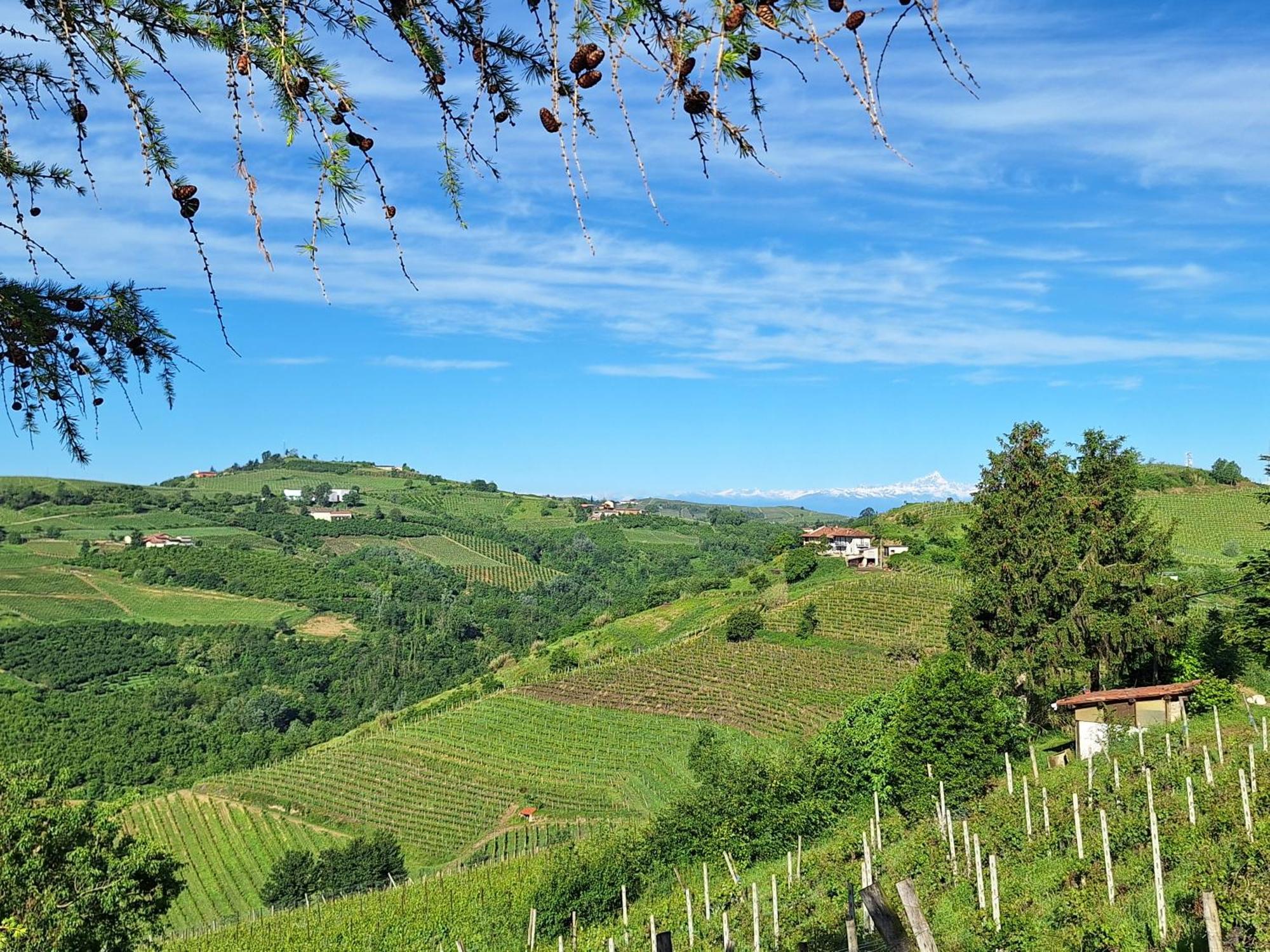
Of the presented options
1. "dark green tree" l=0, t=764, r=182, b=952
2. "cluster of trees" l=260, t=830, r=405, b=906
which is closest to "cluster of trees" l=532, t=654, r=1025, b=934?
"dark green tree" l=0, t=764, r=182, b=952

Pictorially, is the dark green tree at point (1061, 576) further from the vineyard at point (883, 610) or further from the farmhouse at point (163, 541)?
the farmhouse at point (163, 541)

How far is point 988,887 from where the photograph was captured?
12.9 meters

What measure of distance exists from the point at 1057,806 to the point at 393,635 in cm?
10520

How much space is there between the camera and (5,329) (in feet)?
11.1

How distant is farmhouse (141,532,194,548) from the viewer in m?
127

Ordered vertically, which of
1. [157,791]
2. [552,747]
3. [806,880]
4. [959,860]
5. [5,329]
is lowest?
[157,791]

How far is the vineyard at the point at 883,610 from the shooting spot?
153ft

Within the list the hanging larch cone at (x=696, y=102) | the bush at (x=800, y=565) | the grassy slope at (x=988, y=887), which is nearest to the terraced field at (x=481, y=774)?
the grassy slope at (x=988, y=887)

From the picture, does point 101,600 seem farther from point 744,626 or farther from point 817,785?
point 817,785

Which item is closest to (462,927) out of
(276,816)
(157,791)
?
(276,816)

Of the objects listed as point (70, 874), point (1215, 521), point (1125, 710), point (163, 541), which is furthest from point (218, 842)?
point (163, 541)

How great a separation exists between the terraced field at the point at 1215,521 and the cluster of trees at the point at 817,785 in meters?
31.7

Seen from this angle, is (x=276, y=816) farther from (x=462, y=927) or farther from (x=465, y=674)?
(x=465, y=674)

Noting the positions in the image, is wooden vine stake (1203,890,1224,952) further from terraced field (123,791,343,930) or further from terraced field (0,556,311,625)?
terraced field (0,556,311,625)
